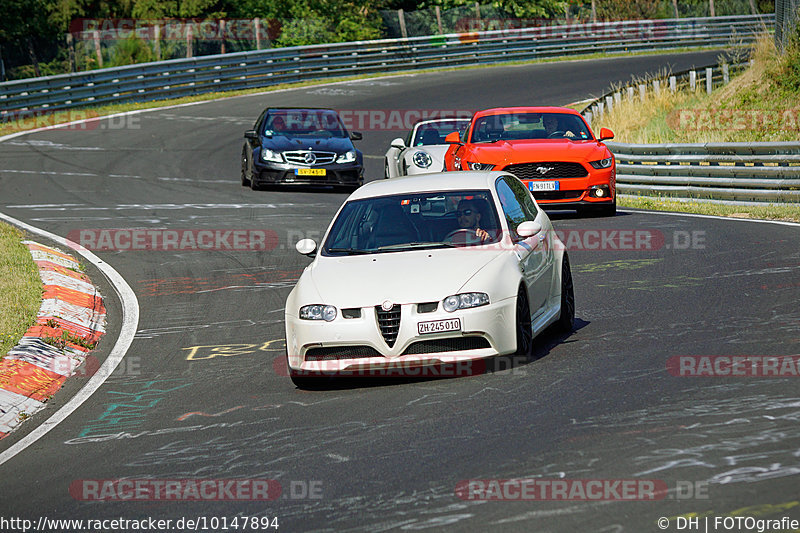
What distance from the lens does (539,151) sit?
17.3 m

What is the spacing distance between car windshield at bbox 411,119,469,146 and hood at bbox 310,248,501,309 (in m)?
12.7

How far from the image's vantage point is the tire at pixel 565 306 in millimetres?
9906

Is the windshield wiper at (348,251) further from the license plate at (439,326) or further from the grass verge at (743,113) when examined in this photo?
the grass verge at (743,113)

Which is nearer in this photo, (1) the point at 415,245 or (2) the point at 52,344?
(1) the point at 415,245

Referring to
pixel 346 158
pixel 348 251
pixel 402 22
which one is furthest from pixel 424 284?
pixel 402 22

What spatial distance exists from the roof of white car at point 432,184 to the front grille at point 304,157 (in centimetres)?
1278

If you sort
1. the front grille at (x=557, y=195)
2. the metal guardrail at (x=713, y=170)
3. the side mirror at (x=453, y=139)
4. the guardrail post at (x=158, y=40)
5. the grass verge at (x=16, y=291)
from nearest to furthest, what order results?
the grass verge at (x=16, y=291)
the front grille at (x=557, y=195)
the side mirror at (x=453, y=139)
the metal guardrail at (x=713, y=170)
the guardrail post at (x=158, y=40)

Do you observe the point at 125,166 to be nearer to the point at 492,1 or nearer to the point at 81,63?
the point at 81,63

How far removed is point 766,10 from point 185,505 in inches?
2084

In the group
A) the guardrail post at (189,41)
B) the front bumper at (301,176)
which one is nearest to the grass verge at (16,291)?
the front bumper at (301,176)

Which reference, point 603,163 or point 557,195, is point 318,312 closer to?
point 557,195

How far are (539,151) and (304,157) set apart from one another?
6.78 m

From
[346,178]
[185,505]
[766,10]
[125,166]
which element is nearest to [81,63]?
[125,166]

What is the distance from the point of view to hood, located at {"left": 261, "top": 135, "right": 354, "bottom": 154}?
74.9 feet
